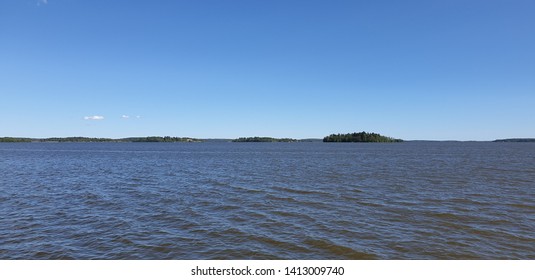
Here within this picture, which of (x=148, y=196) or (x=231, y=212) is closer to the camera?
(x=231, y=212)

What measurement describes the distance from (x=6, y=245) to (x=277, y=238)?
1117 centimetres

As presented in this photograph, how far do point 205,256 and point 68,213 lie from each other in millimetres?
11294

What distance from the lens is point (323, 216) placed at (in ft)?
56.3

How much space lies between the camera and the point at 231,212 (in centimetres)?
1822

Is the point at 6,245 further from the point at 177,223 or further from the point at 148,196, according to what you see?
the point at 148,196
